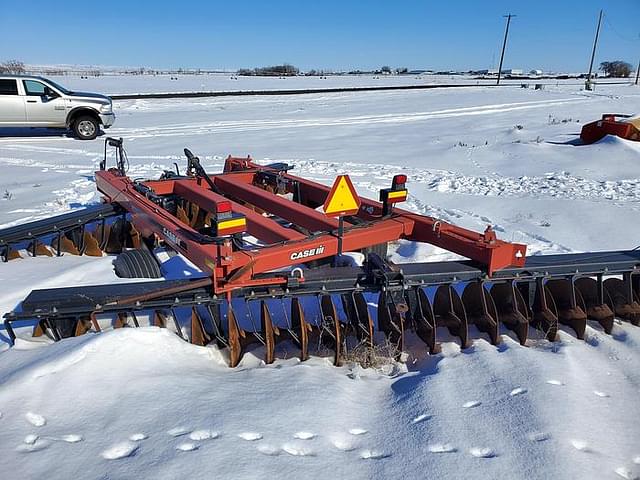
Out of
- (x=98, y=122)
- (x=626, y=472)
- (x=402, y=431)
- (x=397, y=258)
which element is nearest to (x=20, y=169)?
(x=98, y=122)

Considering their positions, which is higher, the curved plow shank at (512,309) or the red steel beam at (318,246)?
the red steel beam at (318,246)

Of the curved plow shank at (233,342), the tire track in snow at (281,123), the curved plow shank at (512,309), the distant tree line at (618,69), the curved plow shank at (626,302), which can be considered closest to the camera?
the curved plow shank at (233,342)

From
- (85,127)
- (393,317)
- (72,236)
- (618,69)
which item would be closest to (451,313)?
(393,317)

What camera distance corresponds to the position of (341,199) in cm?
332

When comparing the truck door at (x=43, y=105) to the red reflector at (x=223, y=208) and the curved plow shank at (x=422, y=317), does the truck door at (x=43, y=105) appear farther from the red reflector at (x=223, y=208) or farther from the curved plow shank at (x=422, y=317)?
the curved plow shank at (x=422, y=317)

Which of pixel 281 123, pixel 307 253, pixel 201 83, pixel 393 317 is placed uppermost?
pixel 201 83

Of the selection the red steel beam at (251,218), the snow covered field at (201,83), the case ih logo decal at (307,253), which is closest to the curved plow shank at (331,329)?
the case ih logo decal at (307,253)

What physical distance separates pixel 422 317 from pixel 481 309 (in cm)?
49

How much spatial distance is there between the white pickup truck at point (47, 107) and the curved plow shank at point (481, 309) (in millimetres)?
12549

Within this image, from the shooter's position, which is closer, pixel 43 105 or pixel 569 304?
pixel 569 304

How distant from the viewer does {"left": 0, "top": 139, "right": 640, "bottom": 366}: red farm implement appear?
330cm

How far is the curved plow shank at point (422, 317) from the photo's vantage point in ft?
11.7

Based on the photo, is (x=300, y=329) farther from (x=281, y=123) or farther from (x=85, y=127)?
(x=281, y=123)

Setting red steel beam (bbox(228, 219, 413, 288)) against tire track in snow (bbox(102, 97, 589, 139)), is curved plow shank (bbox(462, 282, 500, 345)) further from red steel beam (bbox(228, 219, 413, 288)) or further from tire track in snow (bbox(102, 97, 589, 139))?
tire track in snow (bbox(102, 97, 589, 139))
